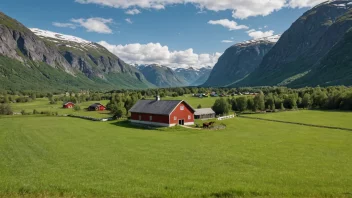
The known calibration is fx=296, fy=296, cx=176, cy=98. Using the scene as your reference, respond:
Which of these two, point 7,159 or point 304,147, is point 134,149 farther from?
point 304,147

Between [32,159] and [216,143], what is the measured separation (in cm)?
2578

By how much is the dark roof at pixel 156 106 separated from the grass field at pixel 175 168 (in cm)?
2521

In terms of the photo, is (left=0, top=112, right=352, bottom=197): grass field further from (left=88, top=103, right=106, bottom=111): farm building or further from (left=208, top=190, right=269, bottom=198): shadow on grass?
(left=88, top=103, right=106, bottom=111): farm building

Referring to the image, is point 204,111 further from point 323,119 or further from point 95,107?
point 95,107

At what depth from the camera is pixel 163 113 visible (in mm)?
72250

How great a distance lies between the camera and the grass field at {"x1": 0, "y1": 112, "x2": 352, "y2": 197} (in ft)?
69.4

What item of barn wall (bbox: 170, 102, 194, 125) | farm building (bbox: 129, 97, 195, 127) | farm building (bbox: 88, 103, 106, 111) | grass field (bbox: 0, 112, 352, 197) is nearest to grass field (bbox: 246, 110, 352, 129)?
grass field (bbox: 0, 112, 352, 197)

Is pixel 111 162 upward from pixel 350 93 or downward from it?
downward

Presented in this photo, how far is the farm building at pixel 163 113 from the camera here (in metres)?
72.1

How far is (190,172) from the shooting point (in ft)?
88.6

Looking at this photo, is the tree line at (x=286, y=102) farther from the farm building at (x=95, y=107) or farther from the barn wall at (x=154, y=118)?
the farm building at (x=95, y=107)

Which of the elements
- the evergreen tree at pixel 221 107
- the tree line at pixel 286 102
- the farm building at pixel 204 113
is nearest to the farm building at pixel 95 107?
the tree line at pixel 286 102

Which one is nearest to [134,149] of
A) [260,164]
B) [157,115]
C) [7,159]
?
[7,159]

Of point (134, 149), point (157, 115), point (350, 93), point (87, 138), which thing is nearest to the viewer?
point (134, 149)
